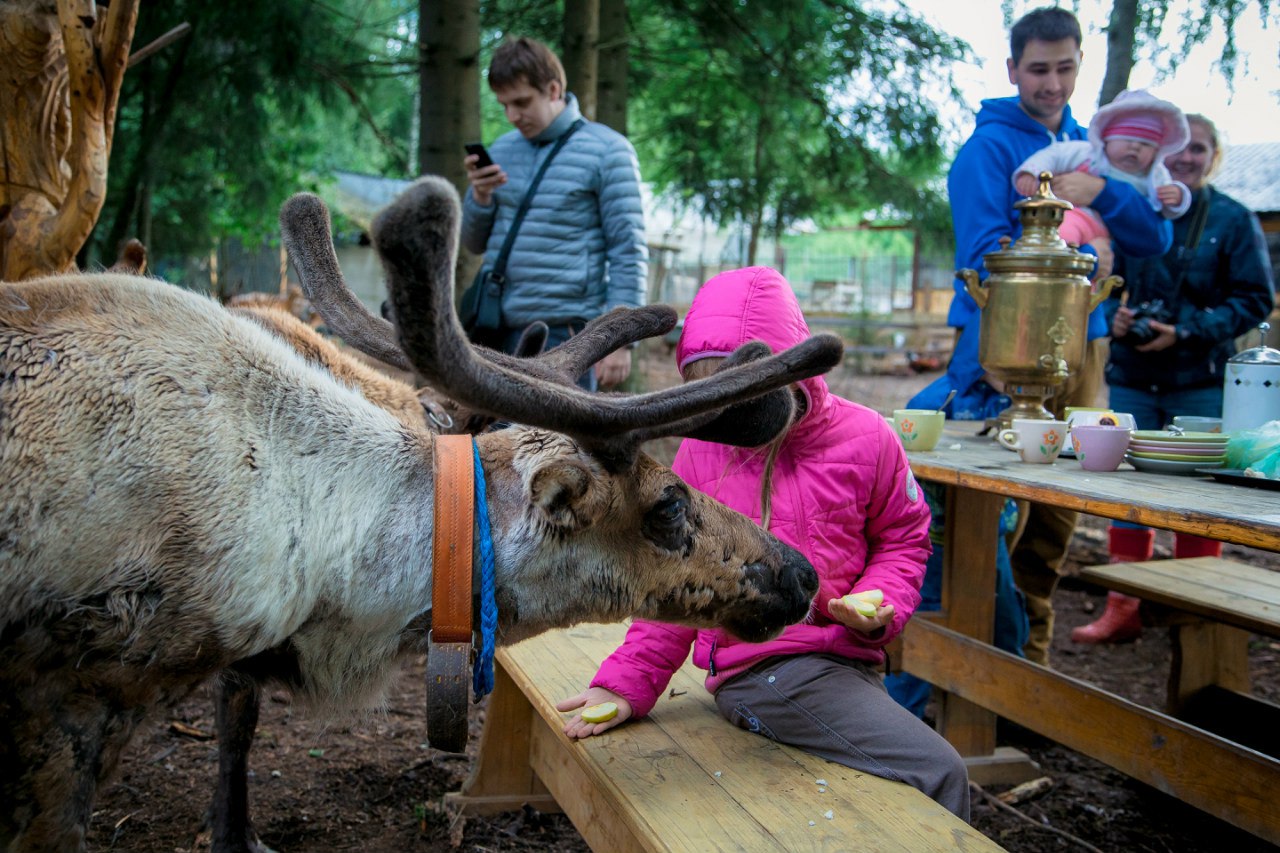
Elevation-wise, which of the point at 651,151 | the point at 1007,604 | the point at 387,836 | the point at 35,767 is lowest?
the point at 387,836

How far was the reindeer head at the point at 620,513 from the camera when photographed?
1932 mm

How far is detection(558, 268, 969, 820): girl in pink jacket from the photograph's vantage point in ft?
7.43

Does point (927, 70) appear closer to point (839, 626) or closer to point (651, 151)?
point (651, 151)

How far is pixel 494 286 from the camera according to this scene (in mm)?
4559

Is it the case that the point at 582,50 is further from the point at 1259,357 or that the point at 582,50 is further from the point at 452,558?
the point at 452,558

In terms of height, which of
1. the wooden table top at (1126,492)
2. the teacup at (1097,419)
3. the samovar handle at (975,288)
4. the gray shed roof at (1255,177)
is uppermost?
the gray shed roof at (1255,177)

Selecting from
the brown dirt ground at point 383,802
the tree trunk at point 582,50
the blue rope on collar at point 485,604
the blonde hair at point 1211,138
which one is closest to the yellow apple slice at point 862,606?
the blue rope on collar at point 485,604

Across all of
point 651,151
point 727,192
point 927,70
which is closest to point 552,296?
point 927,70

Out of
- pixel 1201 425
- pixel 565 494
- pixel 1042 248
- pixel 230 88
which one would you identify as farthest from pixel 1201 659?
pixel 230 88

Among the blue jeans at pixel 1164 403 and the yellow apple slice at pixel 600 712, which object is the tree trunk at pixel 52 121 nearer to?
the yellow apple slice at pixel 600 712

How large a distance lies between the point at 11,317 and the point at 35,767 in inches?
31.8

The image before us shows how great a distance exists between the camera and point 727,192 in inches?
399

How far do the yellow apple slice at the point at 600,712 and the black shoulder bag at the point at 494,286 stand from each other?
2.54 meters

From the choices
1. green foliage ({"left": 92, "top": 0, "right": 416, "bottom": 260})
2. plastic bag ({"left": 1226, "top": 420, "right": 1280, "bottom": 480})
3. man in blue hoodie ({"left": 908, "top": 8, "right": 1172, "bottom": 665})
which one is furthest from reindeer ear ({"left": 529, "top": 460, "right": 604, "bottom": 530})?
green foliage ({"left": 92, "top": 0, "right": 416, "bottom": 260})
